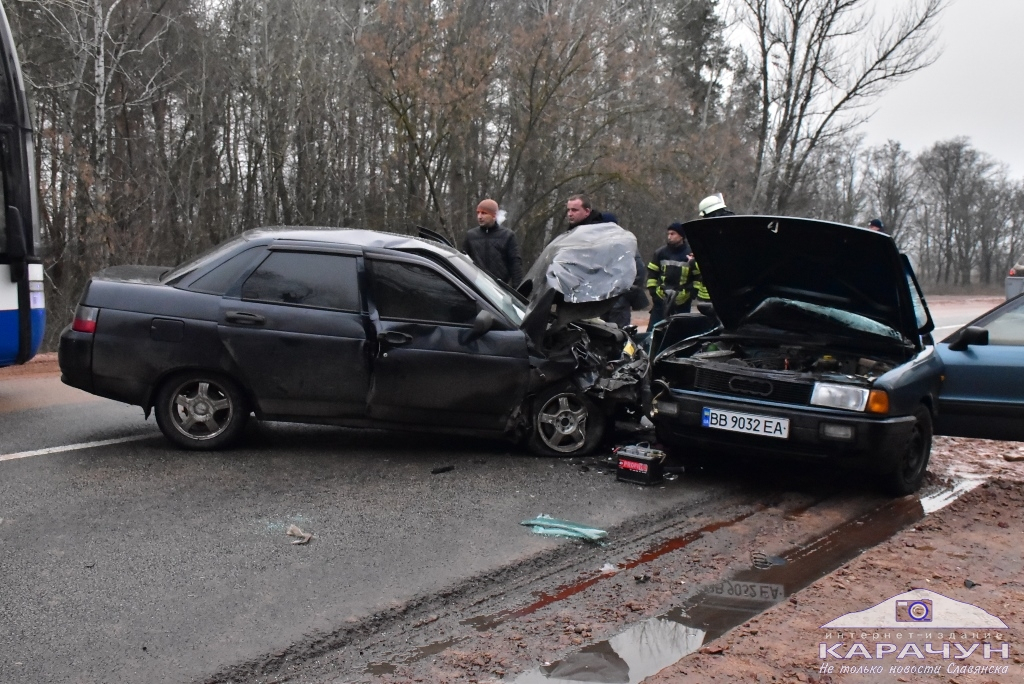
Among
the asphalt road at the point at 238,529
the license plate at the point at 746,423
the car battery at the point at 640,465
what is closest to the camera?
the asphalt road at the point at 238,529

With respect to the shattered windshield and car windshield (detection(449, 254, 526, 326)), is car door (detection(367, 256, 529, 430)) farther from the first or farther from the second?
the shattered windshield

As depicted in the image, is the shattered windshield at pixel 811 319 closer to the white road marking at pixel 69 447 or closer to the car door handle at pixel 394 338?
the car door handle at pixel 394 338

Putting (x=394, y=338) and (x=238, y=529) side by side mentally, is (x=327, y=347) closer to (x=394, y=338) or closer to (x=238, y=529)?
(x=394, y=338)

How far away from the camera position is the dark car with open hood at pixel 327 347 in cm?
611

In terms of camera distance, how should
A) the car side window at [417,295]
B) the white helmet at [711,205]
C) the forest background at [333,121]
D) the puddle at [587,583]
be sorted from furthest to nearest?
A: the forest background at [333,121], the white helmet at [711,205], the car side window at [417,295], the puddle at [587,583]

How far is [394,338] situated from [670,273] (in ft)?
14.5

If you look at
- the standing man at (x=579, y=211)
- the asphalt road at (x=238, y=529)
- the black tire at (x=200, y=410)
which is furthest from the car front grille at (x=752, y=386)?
the black tire at (x=200, y=410)

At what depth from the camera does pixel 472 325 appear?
250 inches

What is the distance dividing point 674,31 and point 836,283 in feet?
105

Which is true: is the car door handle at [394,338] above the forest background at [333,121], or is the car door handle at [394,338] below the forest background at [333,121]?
below

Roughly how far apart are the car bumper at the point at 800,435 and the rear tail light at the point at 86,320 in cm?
391

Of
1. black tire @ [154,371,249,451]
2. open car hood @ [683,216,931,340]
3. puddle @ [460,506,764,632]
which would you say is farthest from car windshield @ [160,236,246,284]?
puddle @ [460,506,764,632]

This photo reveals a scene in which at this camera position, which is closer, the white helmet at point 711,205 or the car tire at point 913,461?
the car tire at point 913,461

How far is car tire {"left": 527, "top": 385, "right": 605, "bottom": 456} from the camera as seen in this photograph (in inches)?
260
